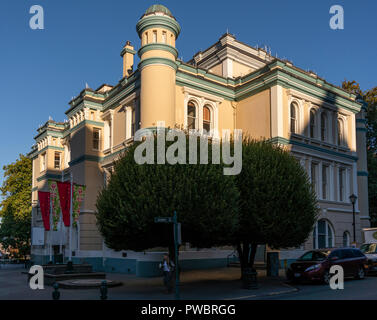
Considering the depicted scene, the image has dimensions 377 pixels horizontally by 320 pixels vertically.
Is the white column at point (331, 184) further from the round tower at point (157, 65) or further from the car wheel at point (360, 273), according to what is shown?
the round tower at point (157, 65)

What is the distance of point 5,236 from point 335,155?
36886 mm

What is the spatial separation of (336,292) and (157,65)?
16.7 metres

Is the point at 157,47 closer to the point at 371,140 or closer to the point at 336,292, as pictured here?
the point at 336,292

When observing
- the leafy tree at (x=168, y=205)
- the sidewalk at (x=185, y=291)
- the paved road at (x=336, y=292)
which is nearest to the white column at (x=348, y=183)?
the sidewalk at (x=185, y=291)

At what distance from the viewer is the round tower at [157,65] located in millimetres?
26594

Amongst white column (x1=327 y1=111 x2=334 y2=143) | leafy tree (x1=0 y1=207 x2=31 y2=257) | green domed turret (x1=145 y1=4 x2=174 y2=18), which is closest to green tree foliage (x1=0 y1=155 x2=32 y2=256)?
leafy tree (x1=0 y1=207 x2=31 y2=257)

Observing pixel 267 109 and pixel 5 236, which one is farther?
pixel 5 236

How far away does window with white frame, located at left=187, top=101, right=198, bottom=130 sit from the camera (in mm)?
30078

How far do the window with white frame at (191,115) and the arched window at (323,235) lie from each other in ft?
36.9
